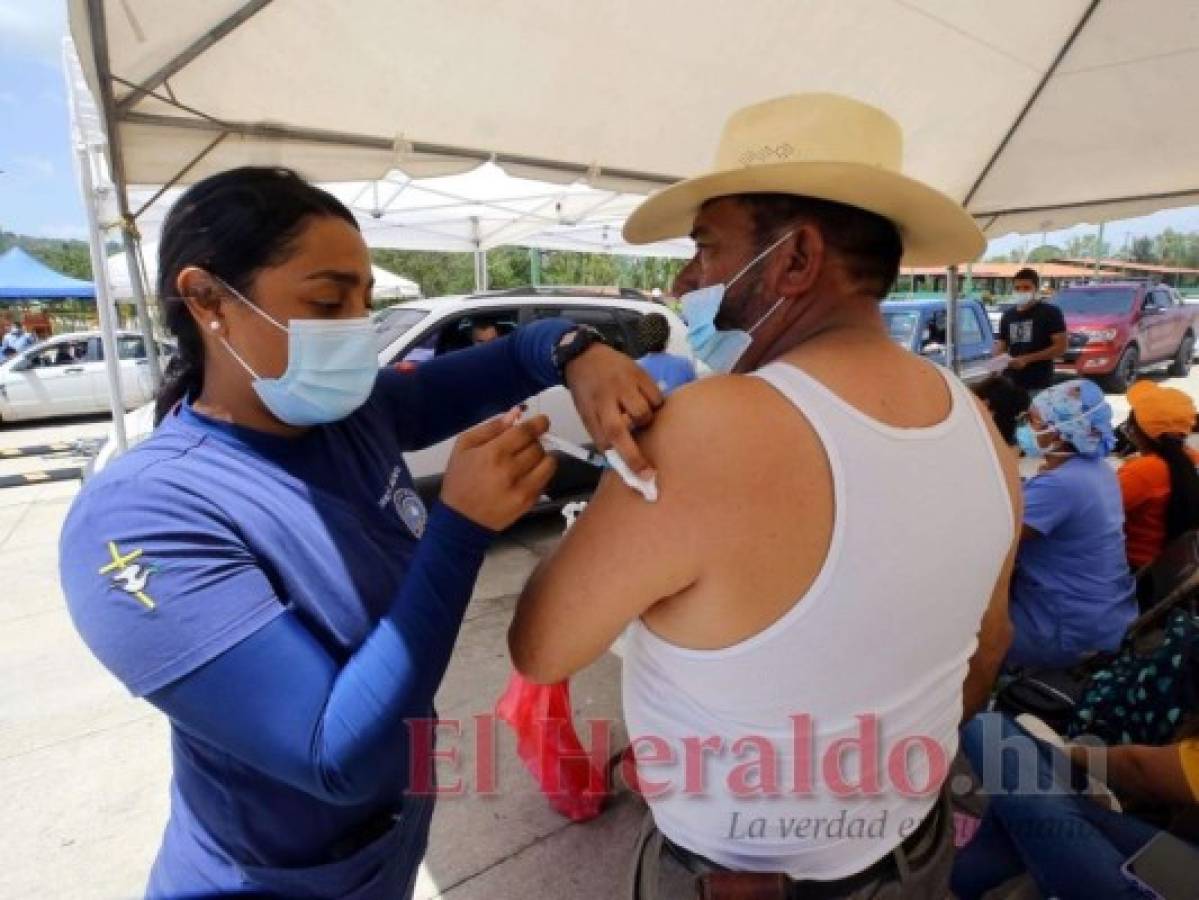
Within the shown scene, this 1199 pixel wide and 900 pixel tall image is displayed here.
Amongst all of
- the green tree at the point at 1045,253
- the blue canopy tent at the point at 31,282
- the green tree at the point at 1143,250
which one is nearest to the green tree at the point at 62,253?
the blue canopy tent at the point at 31,282

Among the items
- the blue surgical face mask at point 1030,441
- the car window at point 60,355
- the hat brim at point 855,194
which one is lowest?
the car window at point 60,355

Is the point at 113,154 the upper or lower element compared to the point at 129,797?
upper

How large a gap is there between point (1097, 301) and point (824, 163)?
13.9 meters

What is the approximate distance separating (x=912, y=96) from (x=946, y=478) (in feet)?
10.6

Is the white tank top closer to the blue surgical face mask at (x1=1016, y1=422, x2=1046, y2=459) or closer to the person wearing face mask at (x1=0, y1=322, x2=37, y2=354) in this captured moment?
the blue surgical face mask at (x1=1016, y1=422, x2=1046, y2=459)

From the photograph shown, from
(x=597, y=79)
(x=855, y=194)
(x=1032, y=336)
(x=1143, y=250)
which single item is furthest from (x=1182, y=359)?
(x=1143, y=250)

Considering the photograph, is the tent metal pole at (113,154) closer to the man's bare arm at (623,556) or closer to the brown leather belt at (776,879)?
the man's bare arm at (623,556)

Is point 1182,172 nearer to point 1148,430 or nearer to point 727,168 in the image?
point 1148,430

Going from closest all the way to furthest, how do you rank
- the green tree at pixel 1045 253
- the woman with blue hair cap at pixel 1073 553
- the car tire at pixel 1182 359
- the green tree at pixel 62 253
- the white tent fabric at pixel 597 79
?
the white tent fabric at pixel 597 79 → the woman with blue hair cap at pixel 1073 553 → the car tire at pixel 1182 359 → the green tree at pixel 62 253 → the green tree at pixel 1045 253

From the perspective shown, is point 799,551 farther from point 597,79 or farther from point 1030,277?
point 1030,277

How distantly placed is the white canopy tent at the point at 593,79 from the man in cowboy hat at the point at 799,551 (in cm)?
179

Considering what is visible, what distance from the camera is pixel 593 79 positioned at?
9.57 ft

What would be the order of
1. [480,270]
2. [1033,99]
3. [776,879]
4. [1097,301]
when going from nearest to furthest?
1. [776,879]
2. [1033,99]
3. [480,270]
4. [1097,301]

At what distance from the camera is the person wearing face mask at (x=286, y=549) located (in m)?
0.75
